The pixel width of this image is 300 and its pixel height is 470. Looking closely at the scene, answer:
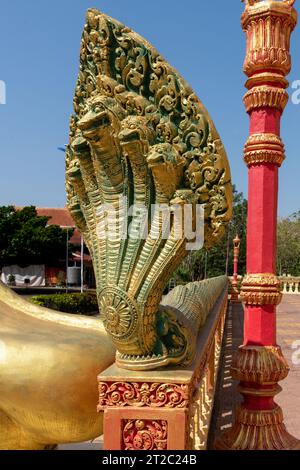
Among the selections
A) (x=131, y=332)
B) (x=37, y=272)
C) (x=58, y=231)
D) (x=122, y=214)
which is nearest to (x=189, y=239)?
(x=122, y=214)

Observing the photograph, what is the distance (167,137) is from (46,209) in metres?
32.9

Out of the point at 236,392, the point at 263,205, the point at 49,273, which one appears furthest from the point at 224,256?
the point at 263,205

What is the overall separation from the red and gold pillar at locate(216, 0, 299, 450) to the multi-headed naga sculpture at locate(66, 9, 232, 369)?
77 cm

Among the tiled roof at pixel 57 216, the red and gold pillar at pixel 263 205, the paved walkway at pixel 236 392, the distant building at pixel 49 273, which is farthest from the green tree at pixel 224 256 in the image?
the red and gold pillar at pixel 263 205

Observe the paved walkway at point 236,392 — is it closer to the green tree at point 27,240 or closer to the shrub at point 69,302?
the shrub at point 69,302

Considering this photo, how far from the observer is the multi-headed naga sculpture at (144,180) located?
4.33 ft

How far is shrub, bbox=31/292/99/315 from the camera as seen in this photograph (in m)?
10.8

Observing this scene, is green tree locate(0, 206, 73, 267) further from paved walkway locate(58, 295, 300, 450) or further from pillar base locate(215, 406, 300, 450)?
pillar base locate(215, 406, 300, 450)

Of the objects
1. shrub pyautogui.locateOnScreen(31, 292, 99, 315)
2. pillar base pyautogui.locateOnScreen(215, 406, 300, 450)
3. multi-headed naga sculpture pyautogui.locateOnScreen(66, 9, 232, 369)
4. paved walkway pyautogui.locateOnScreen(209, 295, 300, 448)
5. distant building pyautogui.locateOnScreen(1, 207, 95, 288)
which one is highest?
multi-headed naga sculpture pyautogui.locateOnScreen(66, 9, 232, 369)

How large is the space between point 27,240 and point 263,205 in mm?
20626

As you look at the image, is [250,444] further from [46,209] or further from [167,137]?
[46,209]

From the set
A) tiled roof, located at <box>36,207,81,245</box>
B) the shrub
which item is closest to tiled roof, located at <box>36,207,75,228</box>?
tiled roof, located at <box>36,207,81,245</box>

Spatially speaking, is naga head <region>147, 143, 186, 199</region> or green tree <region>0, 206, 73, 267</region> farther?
green tree <region>0, 206, 73, 267</region>

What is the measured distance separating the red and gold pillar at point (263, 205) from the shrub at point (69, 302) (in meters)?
8.68
